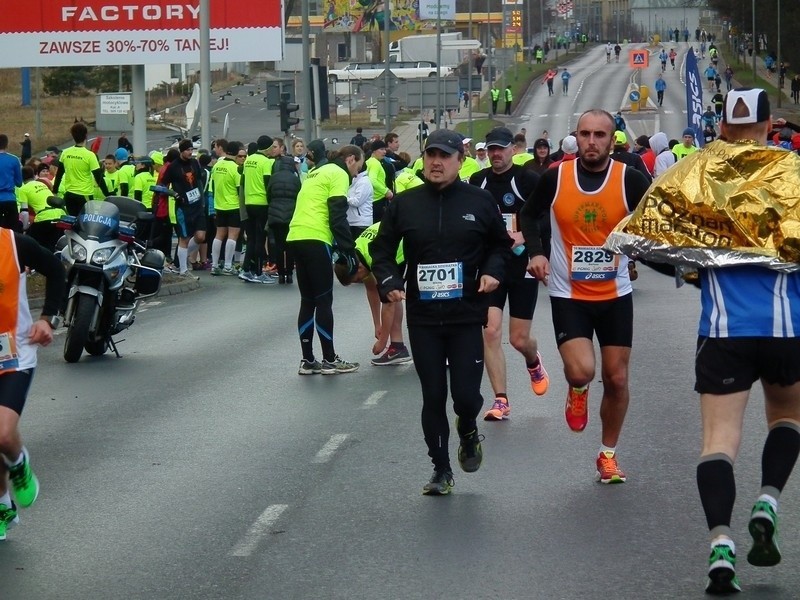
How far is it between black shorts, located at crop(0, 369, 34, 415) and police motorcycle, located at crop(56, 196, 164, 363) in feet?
22.5

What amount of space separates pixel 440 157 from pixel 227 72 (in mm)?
113907

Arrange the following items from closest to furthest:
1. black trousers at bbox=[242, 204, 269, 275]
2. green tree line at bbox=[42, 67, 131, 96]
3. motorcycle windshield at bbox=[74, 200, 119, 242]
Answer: motorcycle windshield at bbox=[74, 200, 119, 242], black trousers at bbox=[242, 204, 269, 275], green tree line at bbox=[42, 67, 131, 96]

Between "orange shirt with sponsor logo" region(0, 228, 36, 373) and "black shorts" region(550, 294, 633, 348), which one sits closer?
"orange shirt with sponsor logo" region(0, 228, 36, 373)

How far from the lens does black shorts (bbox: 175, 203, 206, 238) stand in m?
22.6

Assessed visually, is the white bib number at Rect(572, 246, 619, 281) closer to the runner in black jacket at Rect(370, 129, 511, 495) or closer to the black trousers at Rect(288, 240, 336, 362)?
the runner in black jacket at Rect(370, 129, 511, 495)

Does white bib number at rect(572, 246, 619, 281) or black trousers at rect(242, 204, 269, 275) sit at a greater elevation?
white bib number at rect(572, 246, 619, 281)

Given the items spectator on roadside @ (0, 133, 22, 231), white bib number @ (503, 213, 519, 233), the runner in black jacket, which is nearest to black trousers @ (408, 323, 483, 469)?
the runner in black jacket

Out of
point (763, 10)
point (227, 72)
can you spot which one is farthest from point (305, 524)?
point (227, 72)

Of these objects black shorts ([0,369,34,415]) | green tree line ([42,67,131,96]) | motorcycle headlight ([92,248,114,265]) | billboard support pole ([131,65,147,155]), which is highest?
green tree line ([42,67,131,96])

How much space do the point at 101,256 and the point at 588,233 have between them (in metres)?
6.88

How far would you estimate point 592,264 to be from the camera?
324 inches

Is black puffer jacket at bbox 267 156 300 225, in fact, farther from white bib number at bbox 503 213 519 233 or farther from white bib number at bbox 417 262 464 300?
white bib number at bbox 417 262 464 300

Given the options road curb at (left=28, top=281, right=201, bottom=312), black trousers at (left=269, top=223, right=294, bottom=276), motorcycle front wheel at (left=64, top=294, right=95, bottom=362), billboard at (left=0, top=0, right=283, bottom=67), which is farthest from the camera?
billboard at (left=0, top=0, right=283, bottom=67)

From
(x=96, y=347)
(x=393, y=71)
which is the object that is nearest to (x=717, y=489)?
(x=96, y=347)
